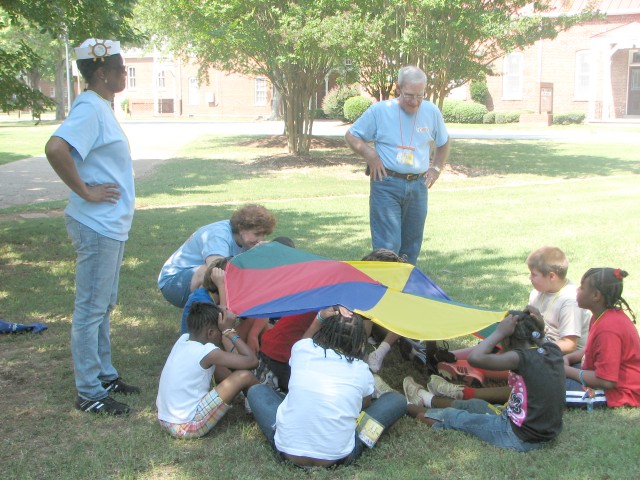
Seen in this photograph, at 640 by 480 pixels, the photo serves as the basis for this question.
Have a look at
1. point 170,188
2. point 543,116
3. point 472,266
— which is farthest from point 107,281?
point 543,116

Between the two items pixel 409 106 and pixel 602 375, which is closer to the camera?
pixel 602 375

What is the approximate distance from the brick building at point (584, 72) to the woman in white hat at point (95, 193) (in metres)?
37.1

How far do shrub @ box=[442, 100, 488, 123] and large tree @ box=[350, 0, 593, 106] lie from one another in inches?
808

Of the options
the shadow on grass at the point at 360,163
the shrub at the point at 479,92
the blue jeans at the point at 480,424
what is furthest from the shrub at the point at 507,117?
the blue jeans at the point at 480,424

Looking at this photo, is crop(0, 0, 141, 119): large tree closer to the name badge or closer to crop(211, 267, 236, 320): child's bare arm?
the name badge

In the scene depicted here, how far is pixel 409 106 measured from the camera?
5559 millimetres

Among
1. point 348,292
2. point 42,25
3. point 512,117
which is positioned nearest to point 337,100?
point 512,117

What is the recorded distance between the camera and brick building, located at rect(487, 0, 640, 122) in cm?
3784

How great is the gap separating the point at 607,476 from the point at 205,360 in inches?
→ 80.8

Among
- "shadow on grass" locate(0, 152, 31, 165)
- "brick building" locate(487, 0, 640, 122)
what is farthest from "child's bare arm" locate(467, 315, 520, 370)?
"brick building" locate(487, 0, 640, 122)

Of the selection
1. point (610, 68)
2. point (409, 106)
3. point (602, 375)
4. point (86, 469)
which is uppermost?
point (610, 68)

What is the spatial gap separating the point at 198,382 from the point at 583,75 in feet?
130

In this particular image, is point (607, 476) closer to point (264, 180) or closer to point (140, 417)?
point (140, 417)

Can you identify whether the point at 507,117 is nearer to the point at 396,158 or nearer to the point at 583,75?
the point at 583,75
